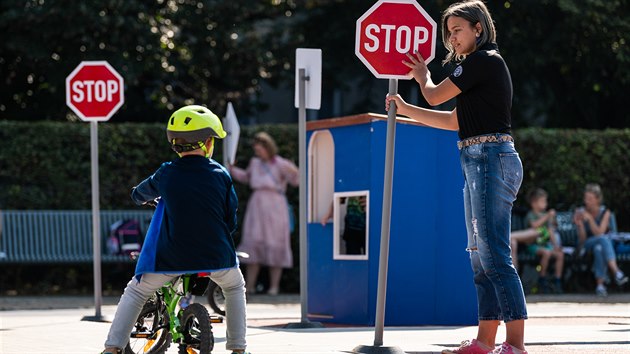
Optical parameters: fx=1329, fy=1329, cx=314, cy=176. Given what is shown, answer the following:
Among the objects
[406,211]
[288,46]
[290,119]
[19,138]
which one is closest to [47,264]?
[19,138]

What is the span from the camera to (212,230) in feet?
22.4

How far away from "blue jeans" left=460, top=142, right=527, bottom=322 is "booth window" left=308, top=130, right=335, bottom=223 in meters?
4.54

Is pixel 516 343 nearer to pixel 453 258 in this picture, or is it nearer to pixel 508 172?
pixel 508 172

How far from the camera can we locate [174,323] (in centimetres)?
702

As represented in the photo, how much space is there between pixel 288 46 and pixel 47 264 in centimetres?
555

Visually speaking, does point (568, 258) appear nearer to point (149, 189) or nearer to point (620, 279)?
point (620, 279)

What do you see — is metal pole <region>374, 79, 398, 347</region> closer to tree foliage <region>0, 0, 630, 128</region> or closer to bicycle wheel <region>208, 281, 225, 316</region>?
bicycle wheel <region>208, 281, 225, 316</region>

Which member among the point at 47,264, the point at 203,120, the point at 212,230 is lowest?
the point at 47,264

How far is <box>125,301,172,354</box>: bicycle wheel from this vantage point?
289 inches

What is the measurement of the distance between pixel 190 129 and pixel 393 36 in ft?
5.31

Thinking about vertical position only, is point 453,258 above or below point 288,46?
below

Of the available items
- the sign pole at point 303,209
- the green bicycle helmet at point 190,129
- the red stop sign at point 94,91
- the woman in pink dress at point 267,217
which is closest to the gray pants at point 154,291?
the green bicycle helmet at point 190,129

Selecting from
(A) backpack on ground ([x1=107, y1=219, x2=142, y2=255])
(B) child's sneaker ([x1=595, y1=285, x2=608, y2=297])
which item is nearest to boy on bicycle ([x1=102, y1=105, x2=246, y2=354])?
(A) backpack on ground ([x1=107, y1=219, x2=142, y2=255])

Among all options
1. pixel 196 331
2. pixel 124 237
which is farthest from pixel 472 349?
pixel 124 237
